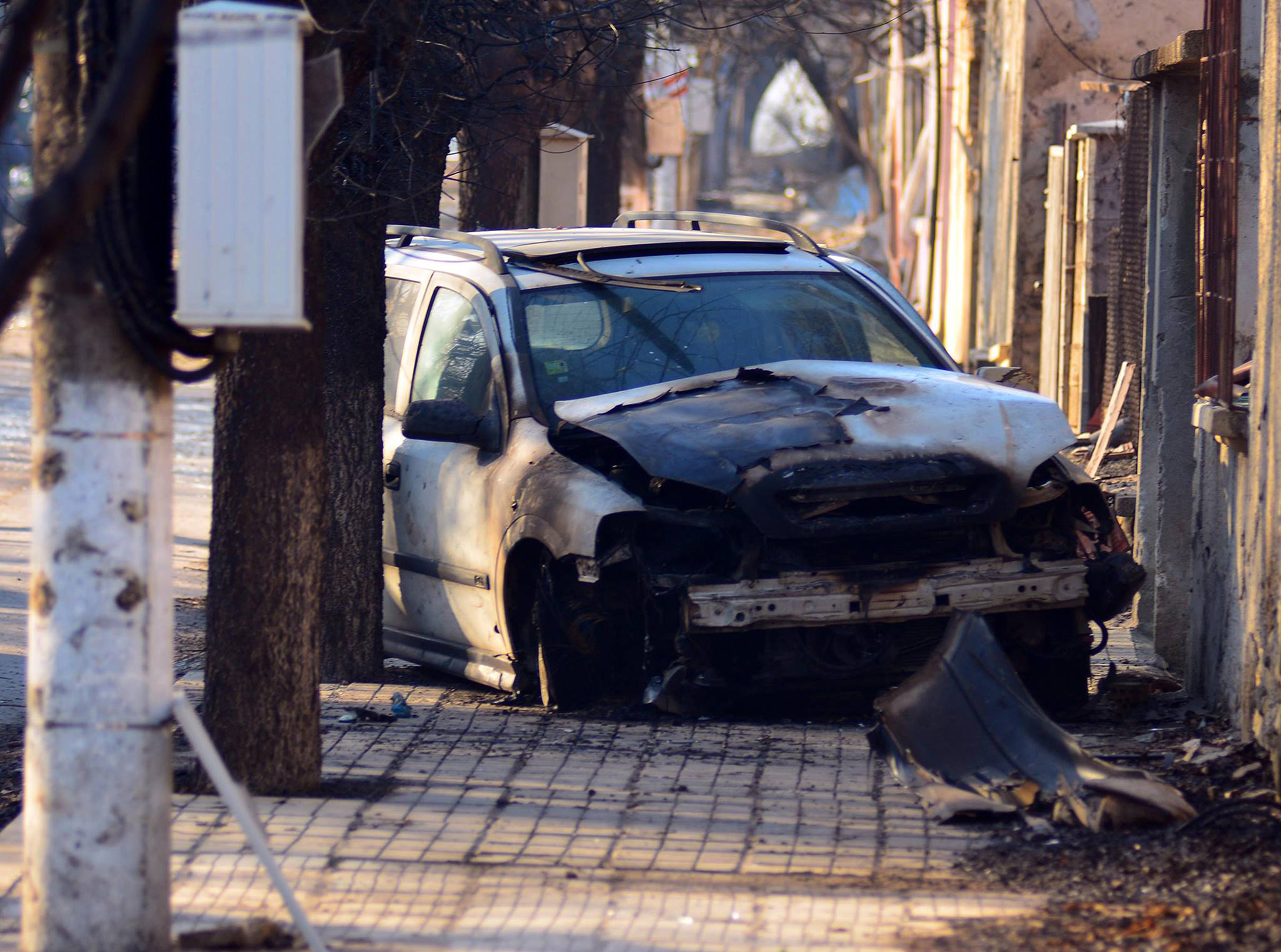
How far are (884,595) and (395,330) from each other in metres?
3.02

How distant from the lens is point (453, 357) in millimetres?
7344

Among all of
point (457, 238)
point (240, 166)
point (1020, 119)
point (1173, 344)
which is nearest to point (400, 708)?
point (457, 238)

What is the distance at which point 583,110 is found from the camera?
42.0 feet

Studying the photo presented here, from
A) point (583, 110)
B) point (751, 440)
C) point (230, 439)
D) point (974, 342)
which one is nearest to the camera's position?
point (230, 439)

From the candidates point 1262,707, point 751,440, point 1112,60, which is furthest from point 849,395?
point 1112,60

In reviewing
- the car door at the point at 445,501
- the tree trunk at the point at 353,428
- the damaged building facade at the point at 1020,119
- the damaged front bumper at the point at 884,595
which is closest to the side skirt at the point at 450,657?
the car door at the point at 445,501

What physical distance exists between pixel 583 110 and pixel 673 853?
9.03 metres

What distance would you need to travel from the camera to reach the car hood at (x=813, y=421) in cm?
586

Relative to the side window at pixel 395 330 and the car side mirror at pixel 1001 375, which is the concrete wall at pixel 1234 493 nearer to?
the car side mirror at pixel 1001 375

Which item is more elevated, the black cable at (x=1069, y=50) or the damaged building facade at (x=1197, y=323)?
the black cable at (x=1069, y=50)

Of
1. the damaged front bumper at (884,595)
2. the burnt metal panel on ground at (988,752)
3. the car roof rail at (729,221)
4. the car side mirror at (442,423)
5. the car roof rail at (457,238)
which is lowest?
the burnt metal panel on ground at (988,752)

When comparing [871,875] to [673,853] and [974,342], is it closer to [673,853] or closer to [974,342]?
[673,853]

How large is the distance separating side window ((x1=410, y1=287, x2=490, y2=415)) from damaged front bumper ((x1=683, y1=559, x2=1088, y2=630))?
5.39 ft

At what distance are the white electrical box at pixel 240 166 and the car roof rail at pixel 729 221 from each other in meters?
4.52
